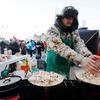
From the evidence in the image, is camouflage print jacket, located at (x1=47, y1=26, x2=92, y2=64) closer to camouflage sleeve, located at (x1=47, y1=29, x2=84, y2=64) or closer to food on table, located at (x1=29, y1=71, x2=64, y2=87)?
camouflage sleeve, located at (x1=47, y1=29, x2=84, y2=64)

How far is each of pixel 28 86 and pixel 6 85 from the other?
204 millimetres

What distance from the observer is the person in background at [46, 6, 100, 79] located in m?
1.15

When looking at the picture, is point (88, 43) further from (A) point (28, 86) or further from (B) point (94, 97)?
(A) point (28, 86)

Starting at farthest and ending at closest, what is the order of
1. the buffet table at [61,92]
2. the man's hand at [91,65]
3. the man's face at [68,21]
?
the man's face at [68,21], the man's hand at [91,65], the buffet table at [61,92]

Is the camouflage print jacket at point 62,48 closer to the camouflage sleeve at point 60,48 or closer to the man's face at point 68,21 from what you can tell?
the camouflage sleeve at point 60,48

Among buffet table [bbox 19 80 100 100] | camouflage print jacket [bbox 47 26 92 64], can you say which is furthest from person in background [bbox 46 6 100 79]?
buffet table [bbox 19 80 100 100]

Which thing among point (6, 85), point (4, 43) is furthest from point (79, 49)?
point (4, 43)

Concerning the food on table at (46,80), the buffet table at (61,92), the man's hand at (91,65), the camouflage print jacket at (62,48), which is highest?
the camouflage print jacket at (62,48)

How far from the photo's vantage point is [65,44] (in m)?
1.42

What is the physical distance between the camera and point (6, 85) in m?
1.00

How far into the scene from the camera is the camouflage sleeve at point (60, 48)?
1.12 m

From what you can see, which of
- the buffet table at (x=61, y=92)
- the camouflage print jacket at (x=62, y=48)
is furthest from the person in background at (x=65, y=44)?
the buffet table at (x=61, y=92)

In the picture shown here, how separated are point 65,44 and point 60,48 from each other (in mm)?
232

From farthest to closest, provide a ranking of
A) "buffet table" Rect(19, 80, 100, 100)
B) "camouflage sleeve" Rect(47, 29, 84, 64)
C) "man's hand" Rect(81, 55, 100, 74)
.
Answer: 1. "camouflage sleeve" Rect(47, 29, 84, 64)
2. "man's hand" Rect(81, 55, 100, 74)
3. "buffet table" Rect(19, 80, 100, 100)
